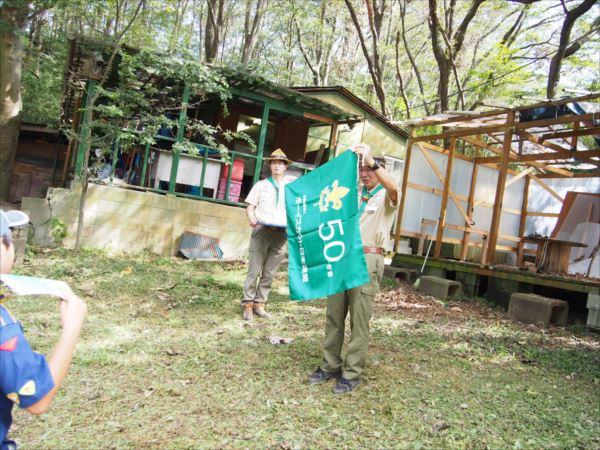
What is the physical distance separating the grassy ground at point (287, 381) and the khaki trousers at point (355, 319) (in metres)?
0.25

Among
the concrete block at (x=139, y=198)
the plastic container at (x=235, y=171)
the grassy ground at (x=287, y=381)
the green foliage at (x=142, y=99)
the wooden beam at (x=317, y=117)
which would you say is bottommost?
the grassy ground at (x=287, y=381)

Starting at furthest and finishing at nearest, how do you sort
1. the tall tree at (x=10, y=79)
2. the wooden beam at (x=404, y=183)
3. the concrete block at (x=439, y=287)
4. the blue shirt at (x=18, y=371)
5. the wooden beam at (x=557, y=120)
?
1. the tall tree at (x=10, y=79)
2. the wooden beam at (x=404, y=183)
3. the concrete block at (x=439, y=287)
4. the wooden beam at (x=557, y=120)
5. the blue shirt at (x=18, y=371)

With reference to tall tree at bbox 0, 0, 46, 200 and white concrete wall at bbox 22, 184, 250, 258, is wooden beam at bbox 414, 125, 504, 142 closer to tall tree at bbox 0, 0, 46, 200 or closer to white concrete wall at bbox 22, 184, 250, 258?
white concrete wall at bbox 22, 184, 250, 258

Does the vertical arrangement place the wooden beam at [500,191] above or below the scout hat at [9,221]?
above

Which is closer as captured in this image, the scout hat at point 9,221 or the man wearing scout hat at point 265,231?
the scout hat at point 9,221

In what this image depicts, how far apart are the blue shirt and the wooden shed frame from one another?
825 centimetres

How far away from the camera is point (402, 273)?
392 inches

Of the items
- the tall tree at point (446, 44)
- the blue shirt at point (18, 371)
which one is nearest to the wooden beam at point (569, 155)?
the tall tree at point (446, 44)

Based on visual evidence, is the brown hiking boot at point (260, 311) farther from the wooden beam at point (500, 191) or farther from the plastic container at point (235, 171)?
the plastic container at point (235, 171)

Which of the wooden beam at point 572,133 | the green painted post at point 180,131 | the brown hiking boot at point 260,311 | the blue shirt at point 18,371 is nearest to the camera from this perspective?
the blue shirt at point 18,371

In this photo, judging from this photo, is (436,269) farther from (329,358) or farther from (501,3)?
(501,3)

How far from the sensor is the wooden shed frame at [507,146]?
852cm

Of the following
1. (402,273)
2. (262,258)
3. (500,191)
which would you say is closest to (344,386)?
(262,258)

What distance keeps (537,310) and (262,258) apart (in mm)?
4418
